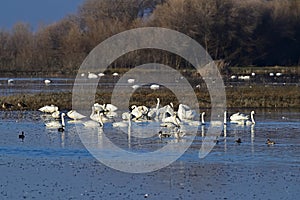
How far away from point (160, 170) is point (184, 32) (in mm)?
52200

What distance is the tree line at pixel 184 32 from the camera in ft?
218

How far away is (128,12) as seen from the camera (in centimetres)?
8225

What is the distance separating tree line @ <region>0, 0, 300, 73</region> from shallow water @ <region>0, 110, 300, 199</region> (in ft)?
134

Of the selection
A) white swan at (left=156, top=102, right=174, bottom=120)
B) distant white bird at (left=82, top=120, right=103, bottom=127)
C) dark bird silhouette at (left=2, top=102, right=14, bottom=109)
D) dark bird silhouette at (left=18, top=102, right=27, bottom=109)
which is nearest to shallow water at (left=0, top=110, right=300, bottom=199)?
distant white bird at (left=82, top=120, right=103, bottom=127)

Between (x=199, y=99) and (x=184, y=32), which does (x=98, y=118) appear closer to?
(x=199, y=99)

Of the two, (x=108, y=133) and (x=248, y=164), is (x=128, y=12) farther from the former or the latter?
(x=248, y=164)

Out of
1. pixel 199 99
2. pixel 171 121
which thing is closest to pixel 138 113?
pixel 171 121

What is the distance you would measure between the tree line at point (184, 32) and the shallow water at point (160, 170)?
134 ft

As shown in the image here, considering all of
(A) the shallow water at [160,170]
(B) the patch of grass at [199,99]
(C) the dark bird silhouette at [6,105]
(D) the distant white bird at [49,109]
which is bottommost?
(A) the shallow water at [160,170]

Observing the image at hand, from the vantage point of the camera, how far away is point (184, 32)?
6738 cm

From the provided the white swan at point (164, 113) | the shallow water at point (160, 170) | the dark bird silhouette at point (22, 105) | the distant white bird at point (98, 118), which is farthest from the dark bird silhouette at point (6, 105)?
the shallow water at point (160, 170)

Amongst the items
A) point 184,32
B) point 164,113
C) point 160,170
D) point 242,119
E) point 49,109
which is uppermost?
point 184,32

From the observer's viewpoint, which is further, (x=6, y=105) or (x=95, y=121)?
(x=6, y=105)

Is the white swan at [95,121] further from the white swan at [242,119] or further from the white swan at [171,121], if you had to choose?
the white swan at [242,119]
